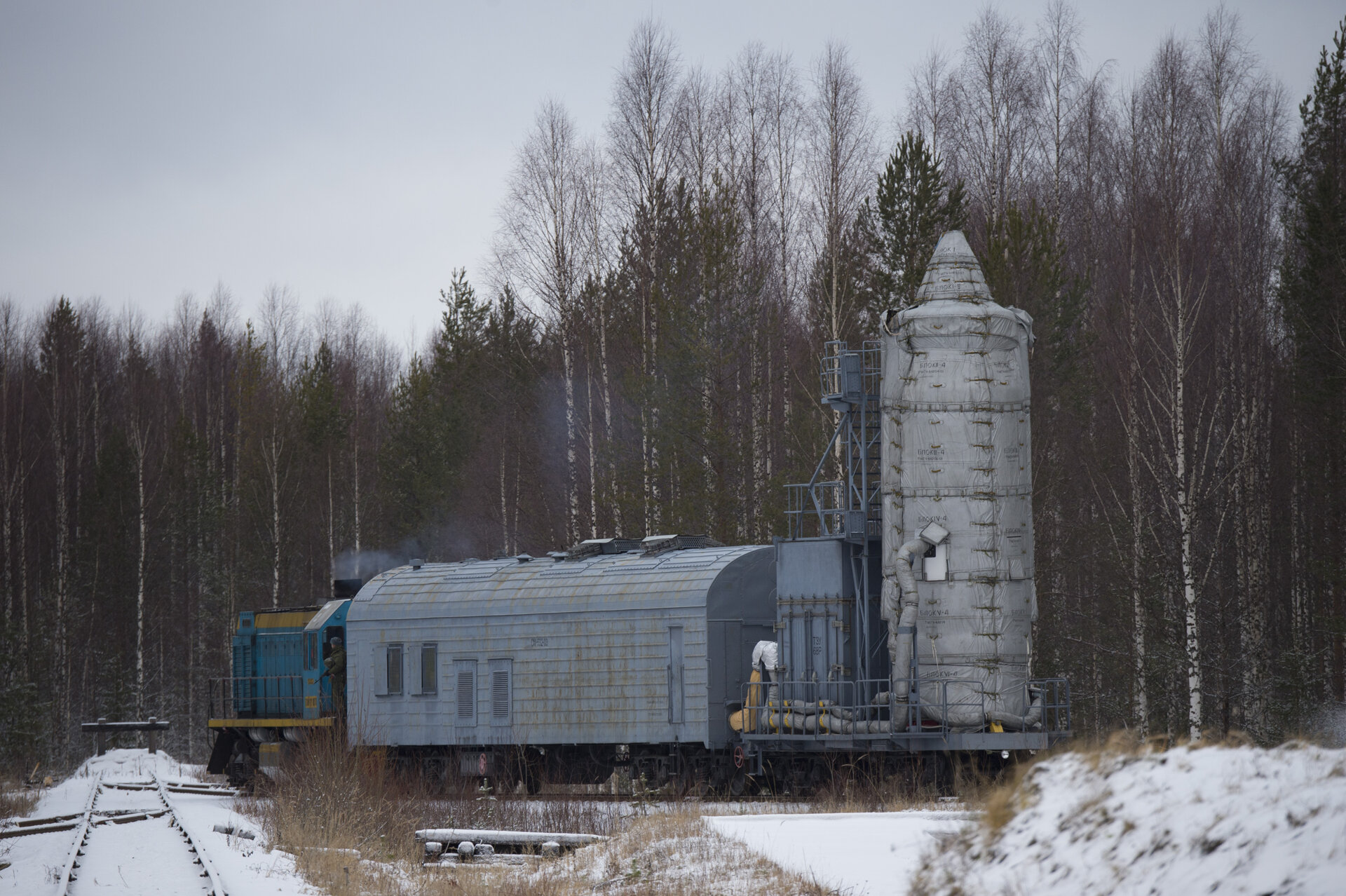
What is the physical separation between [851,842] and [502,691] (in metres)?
12.6

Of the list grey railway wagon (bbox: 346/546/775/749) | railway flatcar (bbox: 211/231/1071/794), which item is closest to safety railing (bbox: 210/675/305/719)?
railway flatcar (bbox: 211/231/1071/794)

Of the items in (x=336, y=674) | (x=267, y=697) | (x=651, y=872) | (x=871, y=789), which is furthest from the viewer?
(x=267, y=697)

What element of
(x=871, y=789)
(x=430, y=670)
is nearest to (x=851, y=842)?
(x=871, y=789)

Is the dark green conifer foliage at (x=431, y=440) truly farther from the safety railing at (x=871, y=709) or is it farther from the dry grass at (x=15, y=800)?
the safety railing at (x=871, y=709)

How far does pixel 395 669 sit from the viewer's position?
25000 millimetres

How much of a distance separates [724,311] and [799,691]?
15432mm

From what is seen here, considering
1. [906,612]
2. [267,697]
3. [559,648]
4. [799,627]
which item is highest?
[906,612]

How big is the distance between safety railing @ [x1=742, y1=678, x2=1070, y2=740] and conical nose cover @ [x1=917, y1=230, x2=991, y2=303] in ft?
19.6

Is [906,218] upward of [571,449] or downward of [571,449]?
upward

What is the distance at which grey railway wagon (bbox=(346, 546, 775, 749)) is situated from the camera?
2161 centimetres

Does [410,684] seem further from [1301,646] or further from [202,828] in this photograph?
[1301,646]

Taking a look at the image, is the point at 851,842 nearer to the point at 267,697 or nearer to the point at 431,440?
the point at 267,697

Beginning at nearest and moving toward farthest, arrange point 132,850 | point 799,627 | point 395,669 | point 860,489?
point 132,850 < point 799,627 < point 860,489 < point 395,669

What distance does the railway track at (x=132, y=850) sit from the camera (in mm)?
14469
